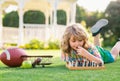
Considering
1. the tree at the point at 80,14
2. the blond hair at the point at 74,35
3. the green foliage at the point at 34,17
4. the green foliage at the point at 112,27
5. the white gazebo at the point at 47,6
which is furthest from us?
the tree at the point at 80,14

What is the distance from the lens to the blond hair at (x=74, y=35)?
17.6 ft

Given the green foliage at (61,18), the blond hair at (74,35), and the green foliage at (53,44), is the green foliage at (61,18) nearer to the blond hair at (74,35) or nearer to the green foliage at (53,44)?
the green foliage at (53,44)

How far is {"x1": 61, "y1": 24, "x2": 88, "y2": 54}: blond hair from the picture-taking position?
211 inches

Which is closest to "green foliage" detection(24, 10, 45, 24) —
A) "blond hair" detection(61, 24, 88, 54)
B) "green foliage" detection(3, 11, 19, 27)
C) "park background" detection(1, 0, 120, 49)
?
"park background" detection(1, 0, 120, 49)

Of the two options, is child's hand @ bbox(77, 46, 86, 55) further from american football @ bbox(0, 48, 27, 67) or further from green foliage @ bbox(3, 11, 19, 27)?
green foliage @ bbox(3, 11, 19, 27)

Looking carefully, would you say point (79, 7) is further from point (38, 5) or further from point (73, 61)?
point (73, 61)

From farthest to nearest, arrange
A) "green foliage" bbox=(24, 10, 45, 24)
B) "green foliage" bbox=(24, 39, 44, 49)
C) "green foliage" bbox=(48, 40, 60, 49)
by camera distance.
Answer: "green foliage" bbox=(24, 10, 45, 24) → "green foliage" bbox=(48, 40, 60, 49) → "green foliage" bbox=(24, 39, 44, 49)

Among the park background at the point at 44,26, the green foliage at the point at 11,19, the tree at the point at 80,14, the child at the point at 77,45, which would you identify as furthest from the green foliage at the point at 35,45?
the tree at the point at 80,14

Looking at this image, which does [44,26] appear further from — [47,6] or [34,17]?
[34,17]

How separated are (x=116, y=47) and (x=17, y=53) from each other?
6.91ft

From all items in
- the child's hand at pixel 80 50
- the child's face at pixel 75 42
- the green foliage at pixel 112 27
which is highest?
the child's face at pixel 75 42

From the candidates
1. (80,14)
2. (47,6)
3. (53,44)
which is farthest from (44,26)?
(80,14)

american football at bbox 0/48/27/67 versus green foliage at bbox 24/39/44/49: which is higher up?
american football at bbox 0/48/27/67

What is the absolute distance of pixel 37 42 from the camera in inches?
696
